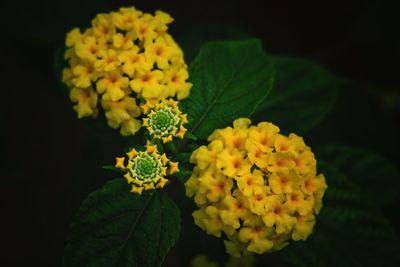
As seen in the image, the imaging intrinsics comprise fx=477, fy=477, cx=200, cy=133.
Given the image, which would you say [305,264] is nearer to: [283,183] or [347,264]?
[347,264]

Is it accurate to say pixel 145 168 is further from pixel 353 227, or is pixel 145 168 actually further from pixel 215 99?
pixel 353 227

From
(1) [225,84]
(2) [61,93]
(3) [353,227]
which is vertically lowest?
(2) [61,93]

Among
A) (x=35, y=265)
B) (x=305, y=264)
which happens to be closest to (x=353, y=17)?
(x=305, y=264)

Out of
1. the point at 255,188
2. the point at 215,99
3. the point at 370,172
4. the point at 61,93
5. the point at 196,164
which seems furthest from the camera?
the point at 61,93

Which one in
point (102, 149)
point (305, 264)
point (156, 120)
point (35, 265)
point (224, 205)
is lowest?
point (35, 265)

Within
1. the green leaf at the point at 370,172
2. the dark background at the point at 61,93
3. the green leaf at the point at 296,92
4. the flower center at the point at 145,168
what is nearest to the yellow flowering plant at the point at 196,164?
the flower center at the point at 145,168

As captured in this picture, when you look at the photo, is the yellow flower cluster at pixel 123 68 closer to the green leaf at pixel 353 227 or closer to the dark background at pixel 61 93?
the green leaf at pixel 353 227

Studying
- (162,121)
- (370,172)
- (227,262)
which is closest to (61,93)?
(227,262)
